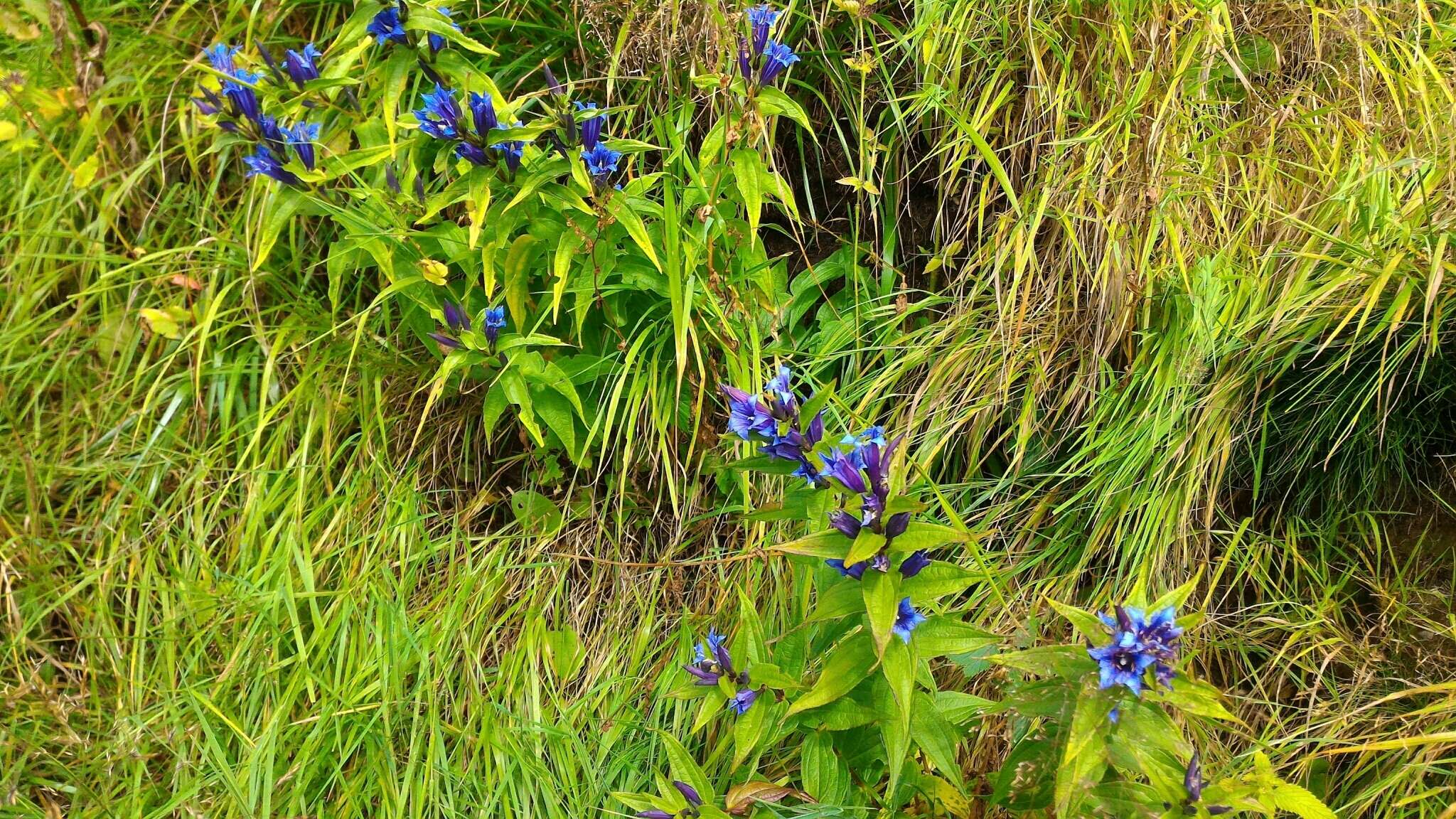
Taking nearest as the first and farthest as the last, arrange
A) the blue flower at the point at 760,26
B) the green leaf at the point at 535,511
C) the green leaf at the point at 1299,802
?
the green leaf at the point at 1299,802 → the blue flower at the point at 760,26 → the green leaf at the point at 535,511

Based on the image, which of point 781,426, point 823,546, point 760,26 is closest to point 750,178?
point 760,26

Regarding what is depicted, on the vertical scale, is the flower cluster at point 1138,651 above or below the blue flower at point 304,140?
below

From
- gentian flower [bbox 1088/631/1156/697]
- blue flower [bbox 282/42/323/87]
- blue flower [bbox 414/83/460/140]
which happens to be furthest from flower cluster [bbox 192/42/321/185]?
gentian flower [bbox 1088/631/1156/697]

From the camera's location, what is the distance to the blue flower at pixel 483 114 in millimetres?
1636

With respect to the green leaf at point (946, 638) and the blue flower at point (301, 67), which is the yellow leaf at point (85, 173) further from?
the green leaf at point (946, 638)

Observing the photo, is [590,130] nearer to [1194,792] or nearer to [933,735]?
[933,735]

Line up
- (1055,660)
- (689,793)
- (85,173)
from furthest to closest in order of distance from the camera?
(85,173)
(689,793)
(1055,660)

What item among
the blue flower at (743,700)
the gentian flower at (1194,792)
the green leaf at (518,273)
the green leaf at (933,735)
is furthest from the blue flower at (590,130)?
the gentian flower at (1194,792)

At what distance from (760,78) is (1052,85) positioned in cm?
69

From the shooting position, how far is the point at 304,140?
172 cm

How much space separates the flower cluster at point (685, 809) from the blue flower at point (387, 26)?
134 centimetres

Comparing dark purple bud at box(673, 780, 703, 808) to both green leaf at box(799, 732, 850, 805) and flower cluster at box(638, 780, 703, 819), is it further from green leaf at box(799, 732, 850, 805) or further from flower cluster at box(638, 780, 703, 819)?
green leaf at box(799, 732, 850, 805)

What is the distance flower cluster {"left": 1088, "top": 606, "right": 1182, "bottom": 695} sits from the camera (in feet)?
3.83

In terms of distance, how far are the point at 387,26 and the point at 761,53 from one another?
652mm
